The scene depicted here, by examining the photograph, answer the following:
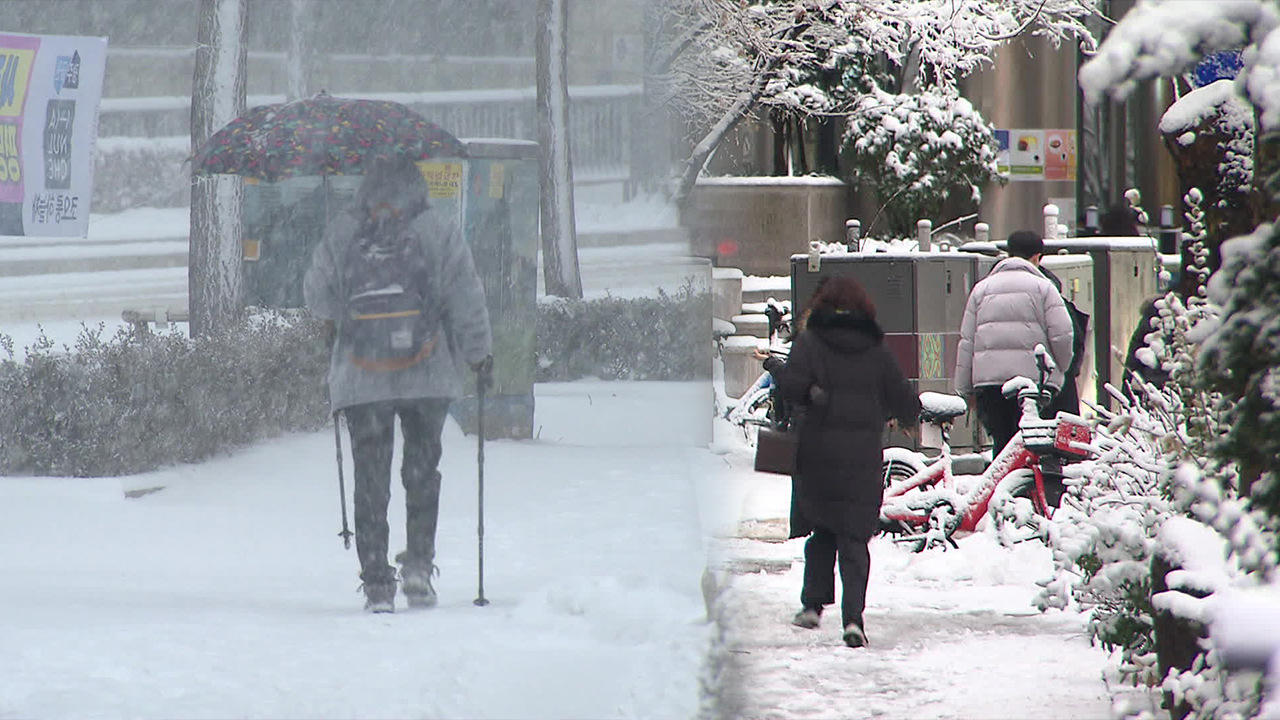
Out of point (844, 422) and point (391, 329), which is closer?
point (391, 329)

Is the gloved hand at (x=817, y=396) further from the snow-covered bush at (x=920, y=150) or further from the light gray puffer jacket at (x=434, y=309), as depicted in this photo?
the snow-covered bush at (x=920, y=150)

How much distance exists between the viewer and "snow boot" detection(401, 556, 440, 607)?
4.37m

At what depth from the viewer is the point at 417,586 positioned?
4379 millimetres

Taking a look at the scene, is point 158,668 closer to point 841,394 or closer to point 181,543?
point 181,543

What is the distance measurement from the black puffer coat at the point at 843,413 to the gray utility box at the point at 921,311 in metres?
5.43

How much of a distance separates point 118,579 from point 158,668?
0.27 metres

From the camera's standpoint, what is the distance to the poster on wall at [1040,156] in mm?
24094

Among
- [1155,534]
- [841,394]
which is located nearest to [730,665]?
[1155,534]

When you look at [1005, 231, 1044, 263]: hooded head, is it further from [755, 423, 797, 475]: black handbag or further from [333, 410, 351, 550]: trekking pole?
[333, 410, 351, 550]: trekking pole

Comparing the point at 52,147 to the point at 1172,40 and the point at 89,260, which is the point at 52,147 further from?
the point at 1172,40

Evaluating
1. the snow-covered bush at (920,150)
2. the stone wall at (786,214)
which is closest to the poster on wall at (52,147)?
the snow-covered bush at (920,150)

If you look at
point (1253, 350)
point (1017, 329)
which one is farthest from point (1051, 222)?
point (1253, 350)

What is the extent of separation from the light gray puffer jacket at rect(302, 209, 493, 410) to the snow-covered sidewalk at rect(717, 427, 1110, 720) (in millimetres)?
803

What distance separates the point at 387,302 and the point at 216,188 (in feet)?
1.61
